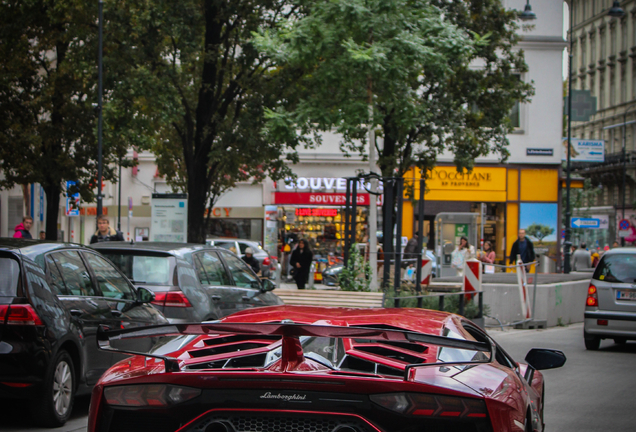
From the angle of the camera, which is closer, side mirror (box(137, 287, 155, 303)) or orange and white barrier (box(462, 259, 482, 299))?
side mirror (box(137, 287, 155, 303))

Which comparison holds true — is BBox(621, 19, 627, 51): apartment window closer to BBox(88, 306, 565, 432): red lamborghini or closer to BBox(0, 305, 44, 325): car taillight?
BBox(0, 305, 44, 325): car taillight

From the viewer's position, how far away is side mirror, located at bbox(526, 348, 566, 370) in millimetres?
4609

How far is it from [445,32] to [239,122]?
209 inches

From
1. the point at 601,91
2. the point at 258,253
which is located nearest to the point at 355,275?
the point at 258,253

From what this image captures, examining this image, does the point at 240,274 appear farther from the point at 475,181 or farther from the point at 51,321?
the point at 475,181

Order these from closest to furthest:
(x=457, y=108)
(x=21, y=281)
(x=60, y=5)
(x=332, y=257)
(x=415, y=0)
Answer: (x=21, y=281)
(x=415, y=0)
(x=60, y=5)
(x=457, y=108)
(x=332, y=257)

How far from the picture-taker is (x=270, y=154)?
19672 millimetres

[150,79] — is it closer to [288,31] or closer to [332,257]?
[288,31]

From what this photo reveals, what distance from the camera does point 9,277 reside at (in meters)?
6.40

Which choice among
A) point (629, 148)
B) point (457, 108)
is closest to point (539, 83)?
point (457, 108)

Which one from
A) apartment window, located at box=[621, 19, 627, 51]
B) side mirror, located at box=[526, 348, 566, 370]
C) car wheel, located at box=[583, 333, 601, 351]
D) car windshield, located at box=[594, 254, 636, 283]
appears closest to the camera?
side mirror, located at box=[526, 348, 566, 370]

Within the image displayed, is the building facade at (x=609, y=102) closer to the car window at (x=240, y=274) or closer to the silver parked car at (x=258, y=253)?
the silver parked car at (x=258, y=253)

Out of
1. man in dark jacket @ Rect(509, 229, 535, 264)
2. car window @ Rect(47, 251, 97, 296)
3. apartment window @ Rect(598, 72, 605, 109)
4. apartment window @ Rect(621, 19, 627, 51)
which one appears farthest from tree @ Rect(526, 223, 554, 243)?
apartment window @ Rect(598, 72, 605, 109)

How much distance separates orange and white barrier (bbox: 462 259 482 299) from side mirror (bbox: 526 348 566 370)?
10.3 metres
